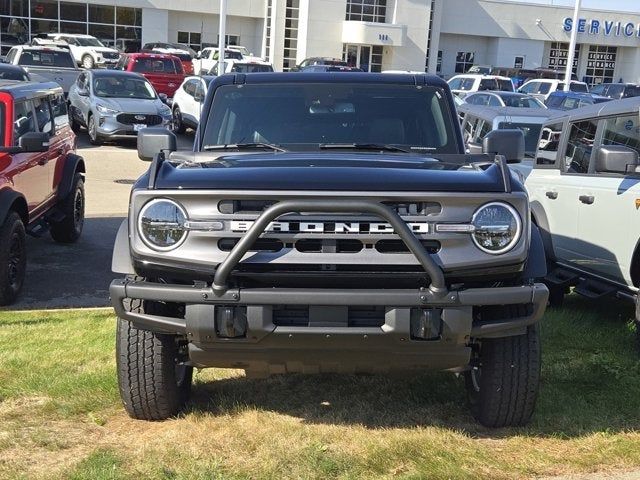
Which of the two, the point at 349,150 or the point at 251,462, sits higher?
the point at 349,150

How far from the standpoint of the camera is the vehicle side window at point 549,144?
24.8ft

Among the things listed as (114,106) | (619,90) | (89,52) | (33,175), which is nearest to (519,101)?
(114,106)

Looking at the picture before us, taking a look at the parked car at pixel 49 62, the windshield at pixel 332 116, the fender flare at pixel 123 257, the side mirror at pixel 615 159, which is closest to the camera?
the fender flare at pixel 123 257

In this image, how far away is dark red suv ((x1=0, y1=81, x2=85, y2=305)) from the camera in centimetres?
703

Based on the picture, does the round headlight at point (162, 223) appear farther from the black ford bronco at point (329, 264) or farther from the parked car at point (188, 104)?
the parked car at point (188, 104)

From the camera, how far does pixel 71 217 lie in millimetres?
9391

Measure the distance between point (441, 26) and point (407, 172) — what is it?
55241 mm

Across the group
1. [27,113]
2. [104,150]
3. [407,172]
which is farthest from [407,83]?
[104,150]

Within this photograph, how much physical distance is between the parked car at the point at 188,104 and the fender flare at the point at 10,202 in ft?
41.8

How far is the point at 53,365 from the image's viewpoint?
532 centimetres

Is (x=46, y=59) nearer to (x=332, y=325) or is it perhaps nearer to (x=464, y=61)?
(x=332, y=325)

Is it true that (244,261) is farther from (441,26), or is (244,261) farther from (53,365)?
(441,26)

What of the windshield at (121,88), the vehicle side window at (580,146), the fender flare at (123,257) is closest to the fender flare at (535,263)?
the fender flare at (123,257)

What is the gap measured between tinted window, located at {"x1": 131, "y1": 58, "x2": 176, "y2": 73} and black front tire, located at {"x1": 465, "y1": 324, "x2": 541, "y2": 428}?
79.4 feet
